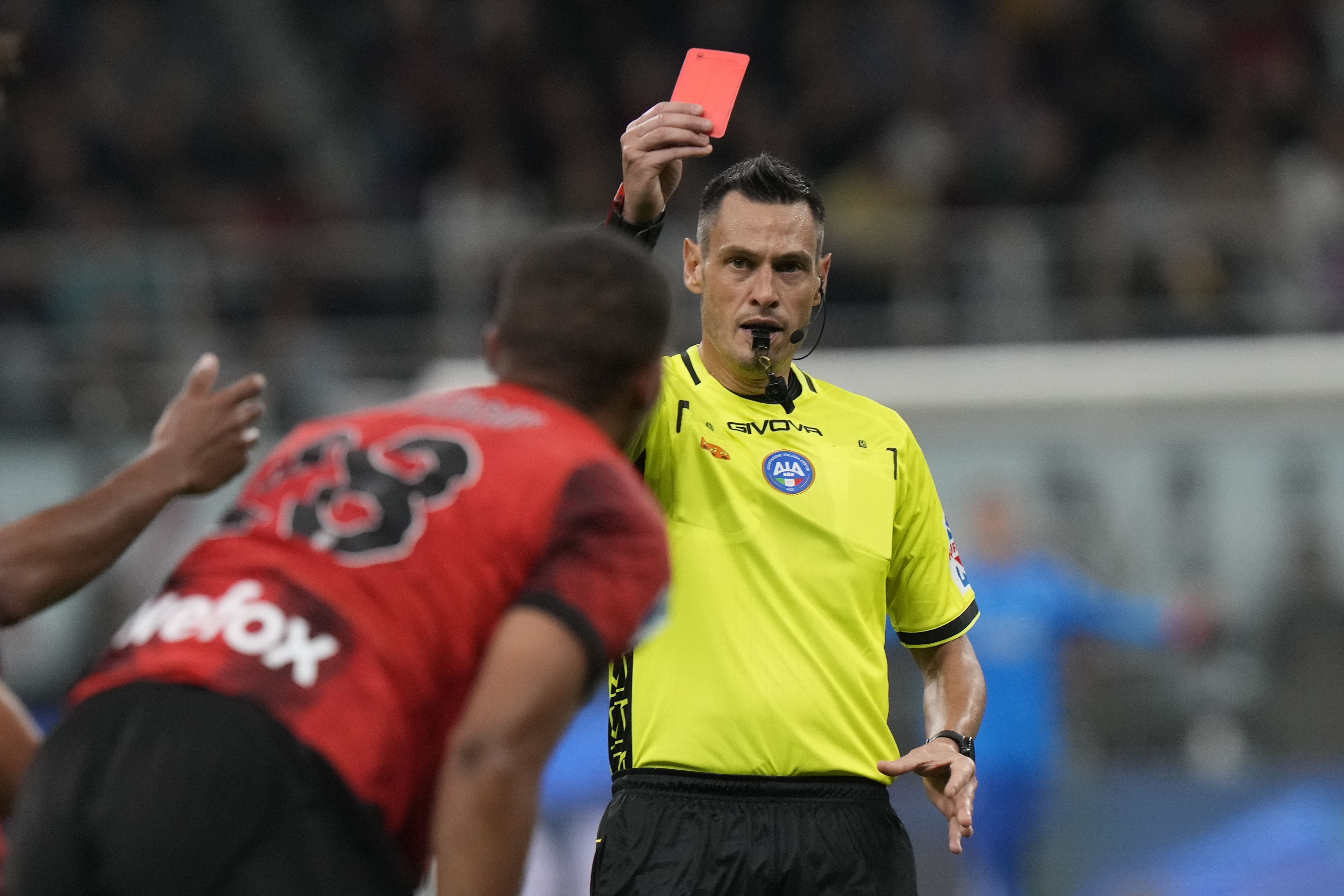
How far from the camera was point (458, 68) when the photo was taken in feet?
47.9

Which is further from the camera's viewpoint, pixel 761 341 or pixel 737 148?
pixel 737 148

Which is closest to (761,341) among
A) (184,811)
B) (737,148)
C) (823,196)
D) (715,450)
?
(715,450)

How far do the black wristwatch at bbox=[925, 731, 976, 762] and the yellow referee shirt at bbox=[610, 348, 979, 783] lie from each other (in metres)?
0.16

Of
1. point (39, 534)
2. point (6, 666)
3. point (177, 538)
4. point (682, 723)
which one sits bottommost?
point (6, 666)

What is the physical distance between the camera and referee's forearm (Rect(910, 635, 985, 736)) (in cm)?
441

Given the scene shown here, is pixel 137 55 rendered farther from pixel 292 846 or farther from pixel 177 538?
pixel 292 846

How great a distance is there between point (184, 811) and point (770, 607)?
201 cm

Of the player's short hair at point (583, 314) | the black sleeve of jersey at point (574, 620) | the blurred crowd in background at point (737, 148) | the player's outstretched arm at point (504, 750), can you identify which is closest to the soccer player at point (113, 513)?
the player's short hair at point (583, 314)

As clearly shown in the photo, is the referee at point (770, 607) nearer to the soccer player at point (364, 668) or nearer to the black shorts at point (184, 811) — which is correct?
the soccer player at point (364, 668)

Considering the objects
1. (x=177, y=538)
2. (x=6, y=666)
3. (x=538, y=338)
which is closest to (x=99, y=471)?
(x=177, y=538)

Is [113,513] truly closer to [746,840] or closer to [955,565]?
[746,840]

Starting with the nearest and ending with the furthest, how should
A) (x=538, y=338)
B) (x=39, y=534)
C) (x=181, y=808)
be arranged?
(x=181, y=808)
(x=538, y=338)
(x=39, y=534)

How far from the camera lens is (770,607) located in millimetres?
4285

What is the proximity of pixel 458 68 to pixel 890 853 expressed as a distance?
11.4m
